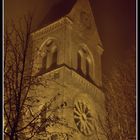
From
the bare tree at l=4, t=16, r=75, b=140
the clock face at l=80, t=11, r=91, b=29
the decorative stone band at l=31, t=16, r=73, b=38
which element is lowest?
the bare tree at l=4, t=16, r=75, b=140

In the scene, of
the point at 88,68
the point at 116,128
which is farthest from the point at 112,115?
the point at 88,68

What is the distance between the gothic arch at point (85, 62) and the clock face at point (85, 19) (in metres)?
2.54

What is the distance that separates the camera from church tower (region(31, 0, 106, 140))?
3425 cm

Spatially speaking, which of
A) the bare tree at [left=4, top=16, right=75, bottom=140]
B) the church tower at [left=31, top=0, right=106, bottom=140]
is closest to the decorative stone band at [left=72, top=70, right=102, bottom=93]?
the church tower at [left=31, top=0, right=106, bottom=140]

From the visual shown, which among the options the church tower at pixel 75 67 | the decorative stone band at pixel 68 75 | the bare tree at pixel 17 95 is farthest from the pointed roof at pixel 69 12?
the bare tree at pixel 17 95

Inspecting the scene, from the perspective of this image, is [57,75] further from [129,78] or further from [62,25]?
[129,78]

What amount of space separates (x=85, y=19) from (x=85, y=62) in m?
4.39

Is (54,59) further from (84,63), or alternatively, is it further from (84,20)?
(84,20)

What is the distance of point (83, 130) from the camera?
113 ft

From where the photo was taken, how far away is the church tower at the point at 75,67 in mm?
34250

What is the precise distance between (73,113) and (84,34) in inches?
365

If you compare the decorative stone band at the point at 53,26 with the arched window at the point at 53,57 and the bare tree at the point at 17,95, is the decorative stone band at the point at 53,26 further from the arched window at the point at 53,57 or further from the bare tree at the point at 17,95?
the bare tree at the point at 17,95

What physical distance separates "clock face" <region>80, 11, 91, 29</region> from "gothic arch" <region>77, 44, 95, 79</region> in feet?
8.32

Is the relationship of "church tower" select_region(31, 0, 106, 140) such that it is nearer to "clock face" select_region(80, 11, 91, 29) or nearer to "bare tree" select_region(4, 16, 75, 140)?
"clock face" select_region(80, 11, 91, 29)
